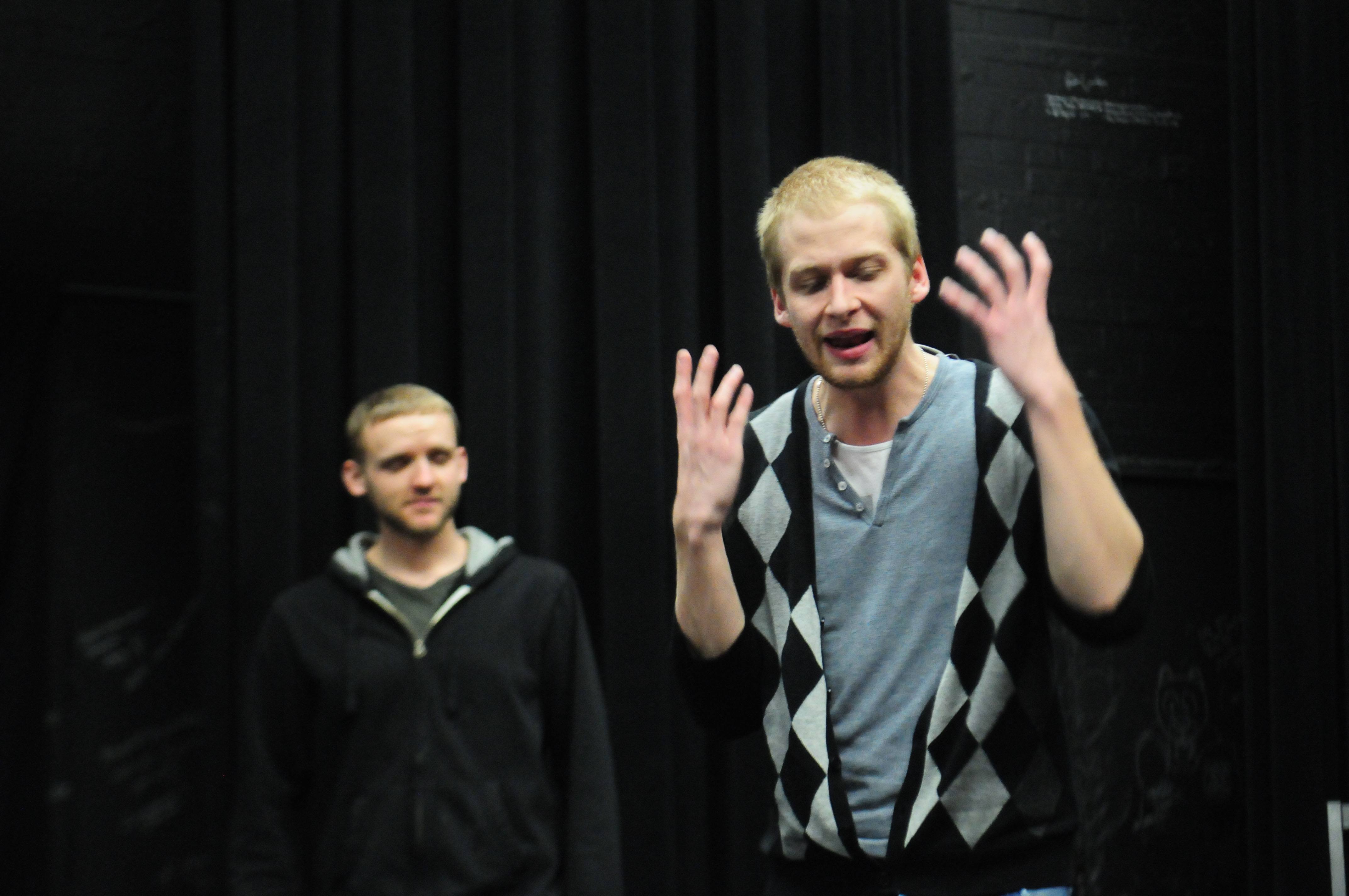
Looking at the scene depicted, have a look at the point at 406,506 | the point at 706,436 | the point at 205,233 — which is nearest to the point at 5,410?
the point at 205,233

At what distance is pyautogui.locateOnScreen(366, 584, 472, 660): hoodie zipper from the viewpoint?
288 centimetres

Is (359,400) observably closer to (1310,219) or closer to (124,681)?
(124,681)

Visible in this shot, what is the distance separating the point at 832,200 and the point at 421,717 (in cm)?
145

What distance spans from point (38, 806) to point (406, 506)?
6.52 ft

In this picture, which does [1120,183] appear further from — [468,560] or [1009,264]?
[1009,264]

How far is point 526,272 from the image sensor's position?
361 cm

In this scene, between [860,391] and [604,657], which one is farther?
[604,657]

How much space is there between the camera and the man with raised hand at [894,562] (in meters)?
1.57

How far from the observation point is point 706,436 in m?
1.73

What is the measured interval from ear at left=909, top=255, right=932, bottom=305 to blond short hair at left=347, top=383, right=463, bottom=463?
136cm

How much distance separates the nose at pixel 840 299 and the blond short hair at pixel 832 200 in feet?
0.27

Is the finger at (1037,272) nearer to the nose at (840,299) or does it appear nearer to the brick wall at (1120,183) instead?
the nose at (840,299)

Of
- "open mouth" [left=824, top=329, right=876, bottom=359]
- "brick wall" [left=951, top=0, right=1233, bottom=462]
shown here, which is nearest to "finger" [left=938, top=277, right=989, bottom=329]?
"open mouth" [left=824, top=329, right=876, bottom=359]

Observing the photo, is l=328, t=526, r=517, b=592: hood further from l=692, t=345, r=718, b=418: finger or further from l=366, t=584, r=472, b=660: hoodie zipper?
l=692, t=345, r=718, b=418: finger
